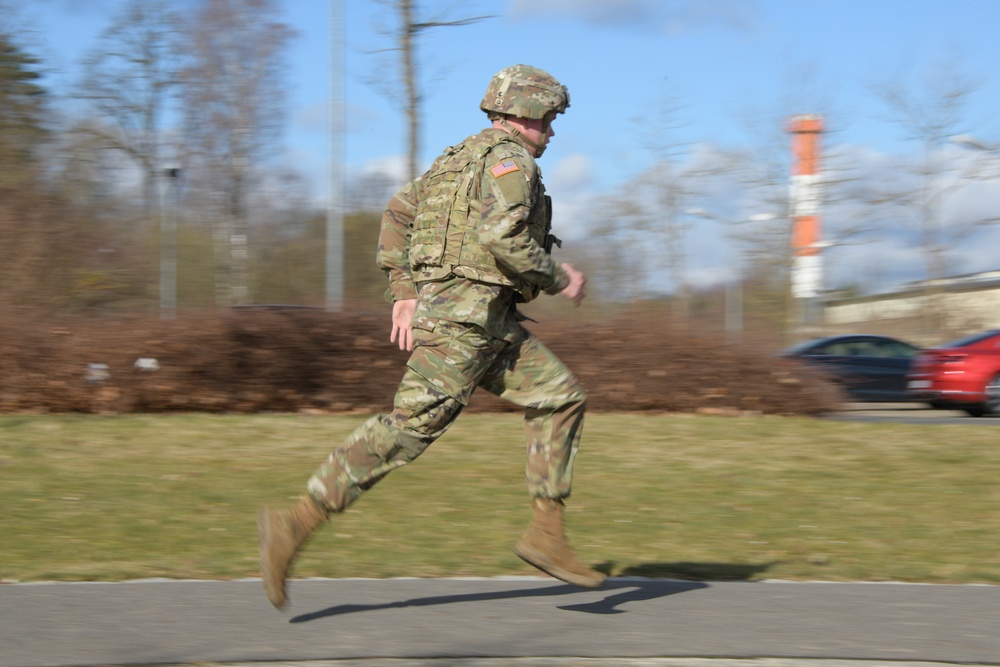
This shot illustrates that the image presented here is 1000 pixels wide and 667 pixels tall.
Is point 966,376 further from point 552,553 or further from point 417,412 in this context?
point 417,412

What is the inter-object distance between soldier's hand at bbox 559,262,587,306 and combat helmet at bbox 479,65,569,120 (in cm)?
55

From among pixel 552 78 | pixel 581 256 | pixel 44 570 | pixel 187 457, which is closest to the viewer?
pixel 552 78

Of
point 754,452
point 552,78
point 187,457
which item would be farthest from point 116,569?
point 754,452

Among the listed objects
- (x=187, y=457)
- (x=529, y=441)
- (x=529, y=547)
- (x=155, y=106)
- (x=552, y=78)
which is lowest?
(x=187, y=457)

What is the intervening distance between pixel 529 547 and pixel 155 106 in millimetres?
28827

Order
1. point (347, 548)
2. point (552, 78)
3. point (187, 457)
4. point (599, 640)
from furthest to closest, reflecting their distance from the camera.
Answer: point (187, 457) < point (347, 548) < point (552, 78) < point (599, 640)

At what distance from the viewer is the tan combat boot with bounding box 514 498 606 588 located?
421 cm

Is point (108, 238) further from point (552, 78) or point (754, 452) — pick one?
point (552, 78)

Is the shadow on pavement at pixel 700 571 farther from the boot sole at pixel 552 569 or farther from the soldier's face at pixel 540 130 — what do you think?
the soldier's face at pixel 540 130

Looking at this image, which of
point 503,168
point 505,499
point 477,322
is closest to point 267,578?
point 477,322

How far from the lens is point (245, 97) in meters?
32.0

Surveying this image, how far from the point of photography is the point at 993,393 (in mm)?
18078

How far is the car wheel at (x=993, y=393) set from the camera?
18.1 meters

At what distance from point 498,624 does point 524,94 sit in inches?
71.0
